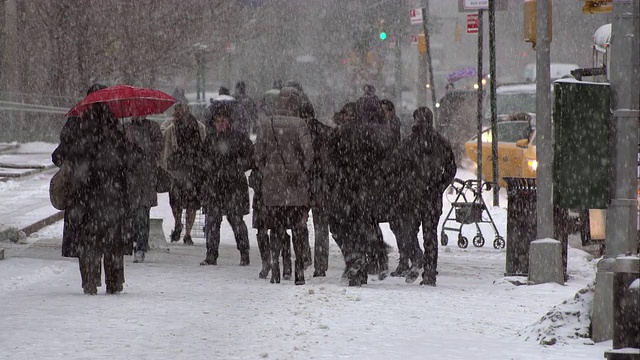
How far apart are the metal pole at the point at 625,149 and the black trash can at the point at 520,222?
4870mm

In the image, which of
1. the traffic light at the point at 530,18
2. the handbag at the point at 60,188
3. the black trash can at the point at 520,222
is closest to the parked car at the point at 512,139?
the traffic light at the point at 530,18

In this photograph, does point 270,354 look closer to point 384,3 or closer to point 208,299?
point 208,299

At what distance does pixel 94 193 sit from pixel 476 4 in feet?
32.9

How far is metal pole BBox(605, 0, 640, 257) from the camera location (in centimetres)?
794

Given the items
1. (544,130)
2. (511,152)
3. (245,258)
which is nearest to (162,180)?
(245,258)

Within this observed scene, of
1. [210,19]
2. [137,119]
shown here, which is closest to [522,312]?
[137,119]

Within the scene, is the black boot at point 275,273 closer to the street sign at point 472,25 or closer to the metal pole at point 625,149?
the metal pole at point 625,149

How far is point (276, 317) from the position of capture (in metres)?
9.45

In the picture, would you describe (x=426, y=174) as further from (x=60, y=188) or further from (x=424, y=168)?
(x=60, y=188)

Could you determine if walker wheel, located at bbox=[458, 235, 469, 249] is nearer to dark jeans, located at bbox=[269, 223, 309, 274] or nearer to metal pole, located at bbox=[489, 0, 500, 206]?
metal pole, located at bbox=[489, 0, 500, 206]

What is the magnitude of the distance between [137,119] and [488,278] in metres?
4.44

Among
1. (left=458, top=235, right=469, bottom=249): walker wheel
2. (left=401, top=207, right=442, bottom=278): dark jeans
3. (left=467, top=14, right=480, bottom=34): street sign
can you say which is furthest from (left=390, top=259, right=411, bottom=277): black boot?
(left=467, top=14, right=480, bottom=34): street sign

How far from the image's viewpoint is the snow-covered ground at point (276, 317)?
8.05 metres

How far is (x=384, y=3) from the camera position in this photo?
5856cm
